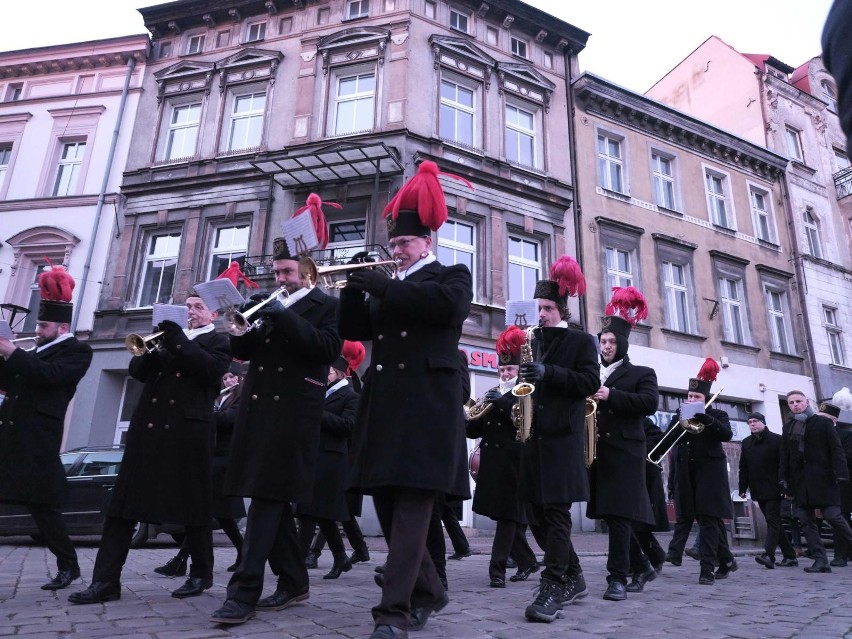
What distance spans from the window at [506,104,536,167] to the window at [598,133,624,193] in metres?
2.55

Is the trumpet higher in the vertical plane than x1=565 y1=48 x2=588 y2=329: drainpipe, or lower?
lower

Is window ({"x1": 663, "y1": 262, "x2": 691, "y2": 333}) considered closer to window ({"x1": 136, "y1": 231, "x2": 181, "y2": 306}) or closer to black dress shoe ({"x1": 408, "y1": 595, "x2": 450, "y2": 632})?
window ({"x1": 136, "y1": 231, "x2": 181, "y2": 306})

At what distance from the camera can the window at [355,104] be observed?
1847 centimetres

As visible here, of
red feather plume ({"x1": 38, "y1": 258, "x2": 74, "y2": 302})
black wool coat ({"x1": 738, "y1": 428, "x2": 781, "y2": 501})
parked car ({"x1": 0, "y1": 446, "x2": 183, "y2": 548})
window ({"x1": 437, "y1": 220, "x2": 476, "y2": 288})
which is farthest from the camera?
window ({"x1": 437, "y1": 220, "x2": 476, "y2": 288})

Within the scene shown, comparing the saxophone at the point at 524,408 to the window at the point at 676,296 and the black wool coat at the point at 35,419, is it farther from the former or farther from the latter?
the window at the point at 676,296

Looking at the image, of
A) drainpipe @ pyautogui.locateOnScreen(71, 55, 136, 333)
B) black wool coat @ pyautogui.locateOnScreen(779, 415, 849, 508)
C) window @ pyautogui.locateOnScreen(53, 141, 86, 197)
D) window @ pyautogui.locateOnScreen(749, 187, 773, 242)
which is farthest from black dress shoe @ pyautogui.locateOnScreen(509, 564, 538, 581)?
window @ pyautogui.locateOnScreen(749, 187, 773, 242)

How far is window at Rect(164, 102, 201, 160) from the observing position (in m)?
19.8

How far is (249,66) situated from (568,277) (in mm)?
17181

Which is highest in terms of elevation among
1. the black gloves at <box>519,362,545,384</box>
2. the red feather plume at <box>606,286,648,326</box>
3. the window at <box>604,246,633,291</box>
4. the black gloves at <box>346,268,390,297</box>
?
the window at <box>604,246,633,291</box>

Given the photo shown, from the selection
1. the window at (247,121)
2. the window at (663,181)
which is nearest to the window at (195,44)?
the window at (247,121)

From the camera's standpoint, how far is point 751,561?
32.3 feet

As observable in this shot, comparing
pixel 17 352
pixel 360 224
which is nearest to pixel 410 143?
pixel 360 224

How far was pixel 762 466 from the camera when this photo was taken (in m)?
9.88

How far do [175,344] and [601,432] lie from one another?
359 cm
